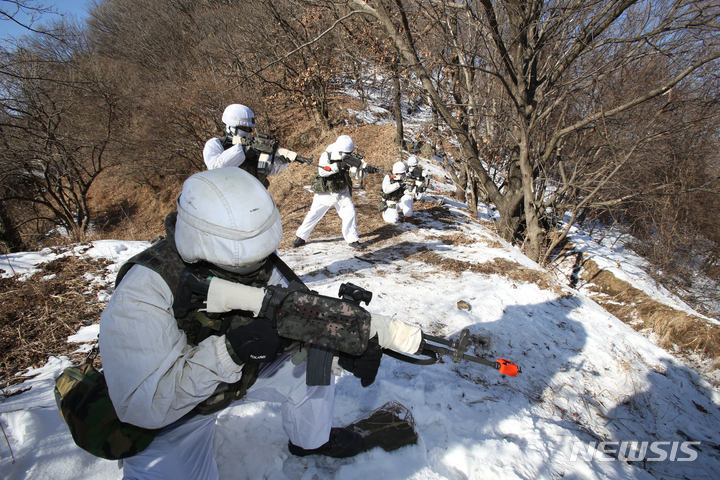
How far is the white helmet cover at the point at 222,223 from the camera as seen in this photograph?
4.99 feet

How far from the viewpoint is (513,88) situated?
565 centimetres

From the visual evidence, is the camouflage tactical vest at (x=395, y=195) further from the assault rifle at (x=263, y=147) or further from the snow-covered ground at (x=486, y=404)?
the assault rifle at (x=263, y=147)

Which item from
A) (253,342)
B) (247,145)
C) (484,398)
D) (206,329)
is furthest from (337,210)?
(253,342)

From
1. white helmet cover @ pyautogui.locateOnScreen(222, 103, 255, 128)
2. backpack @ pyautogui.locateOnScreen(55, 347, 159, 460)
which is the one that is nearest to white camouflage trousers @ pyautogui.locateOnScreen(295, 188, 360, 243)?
white helmet cover @ pyautogui.locateOnScreen(222, 103, 255, 128)

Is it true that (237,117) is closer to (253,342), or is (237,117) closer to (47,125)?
(253,342)

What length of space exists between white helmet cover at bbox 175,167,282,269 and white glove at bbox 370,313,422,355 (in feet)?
2.30

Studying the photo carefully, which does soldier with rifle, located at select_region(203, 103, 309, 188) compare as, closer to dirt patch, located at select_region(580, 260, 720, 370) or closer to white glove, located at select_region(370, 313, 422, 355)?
white glove, located at select_region(370, 313, 422, 355)

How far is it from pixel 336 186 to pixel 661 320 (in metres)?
5.39

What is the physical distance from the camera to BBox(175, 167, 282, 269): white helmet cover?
1521 mm

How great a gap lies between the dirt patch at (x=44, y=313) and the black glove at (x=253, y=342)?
6.72 ft

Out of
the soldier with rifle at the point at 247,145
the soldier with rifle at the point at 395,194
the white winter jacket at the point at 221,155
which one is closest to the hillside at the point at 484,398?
the soldier with rifle at the point at 247,145

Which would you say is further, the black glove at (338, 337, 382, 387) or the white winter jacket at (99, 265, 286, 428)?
the black glove at (338, 337, 382, 387)

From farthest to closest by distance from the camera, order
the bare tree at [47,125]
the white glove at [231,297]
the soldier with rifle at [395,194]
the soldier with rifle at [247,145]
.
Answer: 1. the bare tree at [47,125]
2. the soldier with rifle at [395,194]
3. the soldier with rifle at [247,145]
4. the white glove at [231,297]

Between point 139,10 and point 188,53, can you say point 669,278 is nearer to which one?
point 188,53
